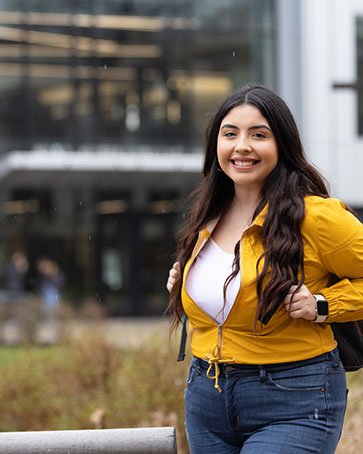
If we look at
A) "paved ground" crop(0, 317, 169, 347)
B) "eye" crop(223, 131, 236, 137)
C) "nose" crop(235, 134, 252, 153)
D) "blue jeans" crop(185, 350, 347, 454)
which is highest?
"eye" crop(223, 131, 236, 137)

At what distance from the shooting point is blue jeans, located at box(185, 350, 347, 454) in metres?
2.28

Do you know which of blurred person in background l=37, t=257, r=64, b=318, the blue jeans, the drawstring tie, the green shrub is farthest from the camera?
blurred person in background l=37, t=257, r=64, b=318

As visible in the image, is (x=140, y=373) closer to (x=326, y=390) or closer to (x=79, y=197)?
(x=326, y=390)

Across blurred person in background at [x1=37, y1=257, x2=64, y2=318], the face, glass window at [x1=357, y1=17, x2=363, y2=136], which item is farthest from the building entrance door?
the face

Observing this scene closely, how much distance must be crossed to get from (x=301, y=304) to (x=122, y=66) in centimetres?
1916

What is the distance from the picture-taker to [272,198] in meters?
2.48

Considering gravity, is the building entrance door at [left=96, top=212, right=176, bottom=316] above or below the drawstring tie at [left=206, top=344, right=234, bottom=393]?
below

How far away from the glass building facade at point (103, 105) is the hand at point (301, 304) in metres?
18.0

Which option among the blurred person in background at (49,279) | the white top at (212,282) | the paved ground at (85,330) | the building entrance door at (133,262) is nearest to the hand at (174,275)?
the white top at (212,282)

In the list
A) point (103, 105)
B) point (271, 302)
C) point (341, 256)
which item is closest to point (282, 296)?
point (271, 302)

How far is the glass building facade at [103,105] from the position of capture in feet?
66.6

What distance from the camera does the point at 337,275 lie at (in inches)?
94.9

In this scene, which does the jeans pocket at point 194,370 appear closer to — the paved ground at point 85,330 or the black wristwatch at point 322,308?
the black wristwatch at point 322,308

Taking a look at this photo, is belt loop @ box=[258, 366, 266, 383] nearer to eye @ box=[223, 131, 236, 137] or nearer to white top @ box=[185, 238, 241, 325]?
white top @ box=[185, 238, 241, 325]
